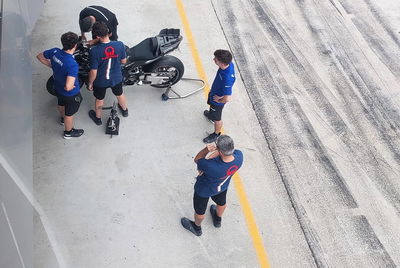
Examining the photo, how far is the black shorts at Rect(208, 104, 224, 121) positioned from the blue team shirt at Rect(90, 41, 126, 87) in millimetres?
1555

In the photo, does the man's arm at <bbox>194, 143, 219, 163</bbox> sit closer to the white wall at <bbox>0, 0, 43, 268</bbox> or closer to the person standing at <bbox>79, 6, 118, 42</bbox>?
the white wall at <bbox>0, 0, 43, 268</bbox>

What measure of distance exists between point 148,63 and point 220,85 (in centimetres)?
150

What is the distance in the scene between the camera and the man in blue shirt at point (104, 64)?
6711 millimetres

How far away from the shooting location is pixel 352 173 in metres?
7.66

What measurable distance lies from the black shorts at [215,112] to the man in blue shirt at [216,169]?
1.72 meters

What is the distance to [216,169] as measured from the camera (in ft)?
17.7

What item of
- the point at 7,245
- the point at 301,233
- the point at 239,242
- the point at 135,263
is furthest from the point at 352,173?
the point at 7,245

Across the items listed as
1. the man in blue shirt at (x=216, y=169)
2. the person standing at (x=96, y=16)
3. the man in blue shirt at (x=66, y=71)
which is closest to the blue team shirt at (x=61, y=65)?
the man in blue shirt at (x=66, y=71)

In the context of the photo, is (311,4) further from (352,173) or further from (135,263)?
(135,263)

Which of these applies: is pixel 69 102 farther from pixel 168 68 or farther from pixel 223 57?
pixel 223 57

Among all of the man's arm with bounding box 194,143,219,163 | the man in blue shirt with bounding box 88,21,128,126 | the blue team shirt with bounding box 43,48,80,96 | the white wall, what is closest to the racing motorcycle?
the man in blue shirt with bounding box 88,21,128,126

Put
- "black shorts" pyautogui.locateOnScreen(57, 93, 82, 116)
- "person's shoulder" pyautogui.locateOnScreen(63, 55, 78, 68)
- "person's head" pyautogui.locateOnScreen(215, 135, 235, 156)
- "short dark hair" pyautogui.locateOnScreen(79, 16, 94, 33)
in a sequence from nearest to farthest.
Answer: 1. "person's head" pyautogui.locateOnScreen(215, 135, 235, 156)
2. "person's shoulder" pyautogui.locateOnScreen(63, 55, 78, 68)
3. "black shorts" pyautogui.locateOnScreen(57, 93, 82, 116)
4. "short dark hair" pyautogui.locateOnScreen(79, 16, 94, 33)

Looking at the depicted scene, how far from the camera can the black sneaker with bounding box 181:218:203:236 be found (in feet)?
21.6

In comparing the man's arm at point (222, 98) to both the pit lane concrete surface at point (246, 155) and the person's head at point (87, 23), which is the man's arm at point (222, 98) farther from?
the person's head at point (87, 23)
